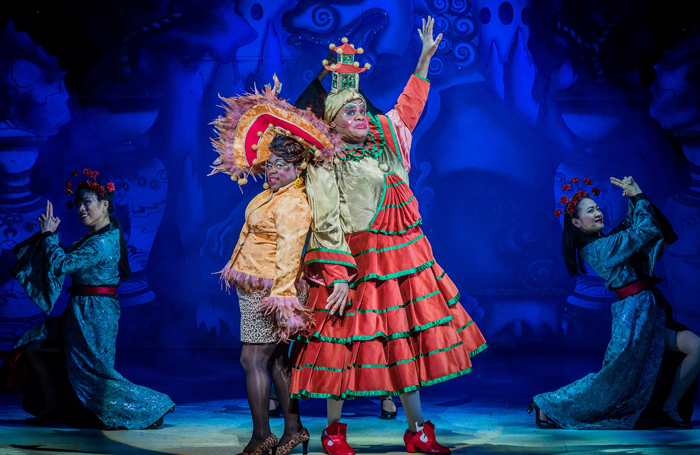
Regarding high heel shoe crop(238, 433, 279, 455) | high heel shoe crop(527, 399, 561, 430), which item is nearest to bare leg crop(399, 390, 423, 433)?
high heel shoe crop(238, 433, 279, 455)

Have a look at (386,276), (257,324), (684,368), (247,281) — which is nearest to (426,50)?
(386,276)

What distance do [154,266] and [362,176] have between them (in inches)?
140

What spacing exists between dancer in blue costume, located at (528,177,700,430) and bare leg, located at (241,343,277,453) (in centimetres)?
156

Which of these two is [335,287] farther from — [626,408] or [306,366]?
[626,408]

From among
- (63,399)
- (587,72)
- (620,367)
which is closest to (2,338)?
(63,399)

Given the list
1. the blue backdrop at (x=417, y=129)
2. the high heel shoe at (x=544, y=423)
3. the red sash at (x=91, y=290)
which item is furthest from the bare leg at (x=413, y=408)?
the blue backdrop at (x=417, y=129)

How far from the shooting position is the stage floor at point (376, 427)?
3146 mm

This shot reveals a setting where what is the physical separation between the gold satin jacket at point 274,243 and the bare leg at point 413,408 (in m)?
0.65

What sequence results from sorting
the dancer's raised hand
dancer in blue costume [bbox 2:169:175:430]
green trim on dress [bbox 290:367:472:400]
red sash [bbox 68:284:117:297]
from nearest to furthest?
green trim on dress [bbox 290:367:472:400] < the dancer's raised hand < dancer in blue costume [bbox 2:169:175:430] < red sash [bbox 68:284:117:297]

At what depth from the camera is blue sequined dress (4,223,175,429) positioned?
3.65m

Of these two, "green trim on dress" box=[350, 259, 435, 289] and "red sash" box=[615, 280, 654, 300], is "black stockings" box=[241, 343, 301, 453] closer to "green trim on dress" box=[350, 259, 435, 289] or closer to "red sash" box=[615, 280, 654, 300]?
"green trim on dress" box=[350, 259, 435, 289]

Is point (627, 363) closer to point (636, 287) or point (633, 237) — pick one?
point (636, 287)

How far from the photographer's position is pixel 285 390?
296 cm

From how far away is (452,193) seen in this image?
5.98 m
